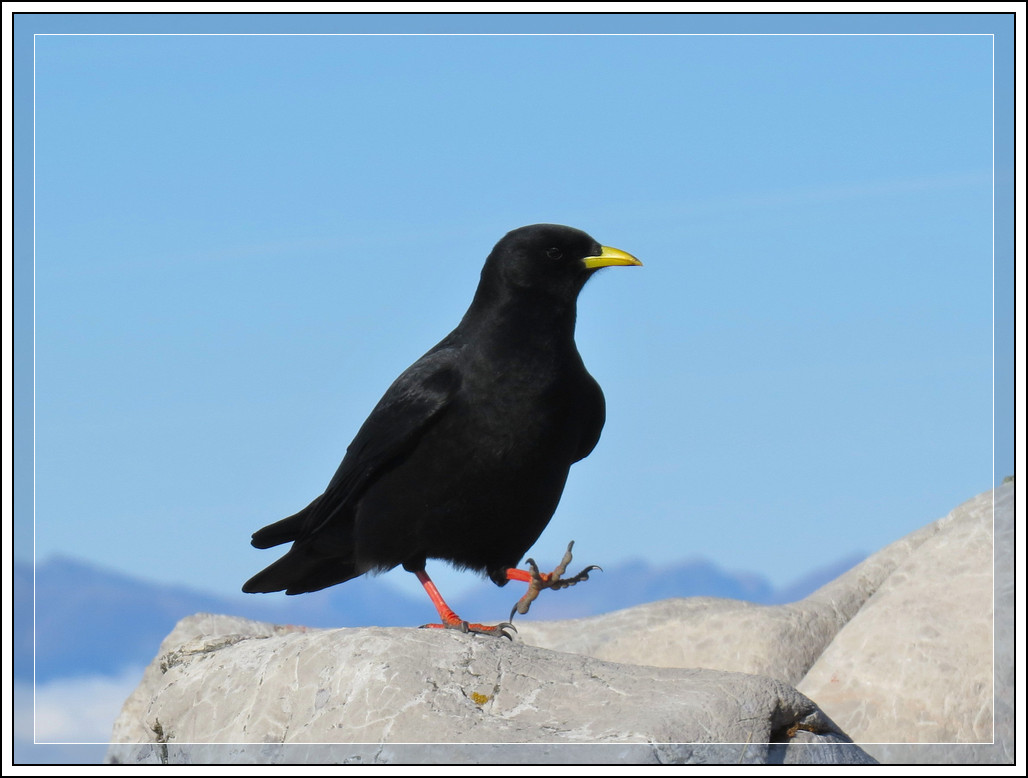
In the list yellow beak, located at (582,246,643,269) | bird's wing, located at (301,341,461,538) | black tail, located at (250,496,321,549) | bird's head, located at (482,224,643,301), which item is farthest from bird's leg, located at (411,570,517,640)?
yellow beak, located at (582,246,643,269)

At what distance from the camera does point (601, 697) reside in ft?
19.7

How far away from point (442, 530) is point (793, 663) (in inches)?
177

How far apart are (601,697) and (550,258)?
2857 millimetres

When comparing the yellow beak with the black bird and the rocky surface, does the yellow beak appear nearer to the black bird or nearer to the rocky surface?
the black bird

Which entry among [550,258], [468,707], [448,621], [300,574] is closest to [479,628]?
[448,621]

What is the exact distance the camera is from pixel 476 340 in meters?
7.16

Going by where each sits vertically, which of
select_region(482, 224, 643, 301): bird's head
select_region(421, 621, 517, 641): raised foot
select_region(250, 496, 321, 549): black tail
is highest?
select_region(482, 224, 643, 301): bird's head

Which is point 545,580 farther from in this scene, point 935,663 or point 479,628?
point 935,663

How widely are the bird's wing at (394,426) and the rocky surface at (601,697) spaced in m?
0.94

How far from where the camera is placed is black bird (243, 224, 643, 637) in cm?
683

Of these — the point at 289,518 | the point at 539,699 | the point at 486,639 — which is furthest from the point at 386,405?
the point at 539,699

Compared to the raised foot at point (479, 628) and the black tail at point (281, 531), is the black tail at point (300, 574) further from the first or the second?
the raised foot at point (479, 628)

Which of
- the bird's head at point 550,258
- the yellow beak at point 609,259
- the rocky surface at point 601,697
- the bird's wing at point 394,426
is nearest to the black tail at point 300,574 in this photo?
the bird's wing at point 394,426

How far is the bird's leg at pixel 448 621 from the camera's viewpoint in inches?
266
